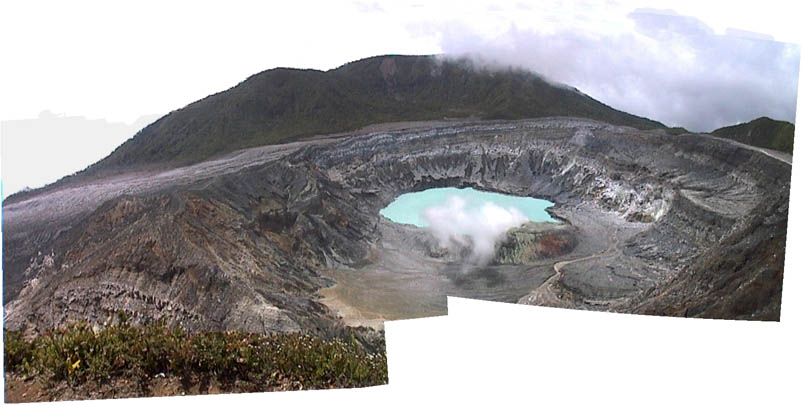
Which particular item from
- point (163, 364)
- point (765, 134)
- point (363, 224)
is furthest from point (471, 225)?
point (163, 364)

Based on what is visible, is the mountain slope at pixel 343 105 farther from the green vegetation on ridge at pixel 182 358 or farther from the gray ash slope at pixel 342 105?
the green vegetation on ridge at pixel 182 358

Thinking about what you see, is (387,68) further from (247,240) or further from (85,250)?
(85,250)

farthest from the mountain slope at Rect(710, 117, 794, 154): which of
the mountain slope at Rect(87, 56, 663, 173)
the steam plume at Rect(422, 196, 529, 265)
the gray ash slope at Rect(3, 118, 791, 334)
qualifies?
the steam plume at Rect(422, 196, 529, 265)

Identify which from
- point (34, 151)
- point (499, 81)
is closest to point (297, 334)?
point (34, 151)

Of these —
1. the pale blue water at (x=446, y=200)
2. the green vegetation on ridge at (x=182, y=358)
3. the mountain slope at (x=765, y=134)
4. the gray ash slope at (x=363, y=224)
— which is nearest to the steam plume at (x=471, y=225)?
the pale blue water at (x=446, y=200)

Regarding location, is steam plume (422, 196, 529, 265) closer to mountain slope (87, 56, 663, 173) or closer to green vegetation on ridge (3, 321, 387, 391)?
mountain slope (87, 56, 663, 173)
